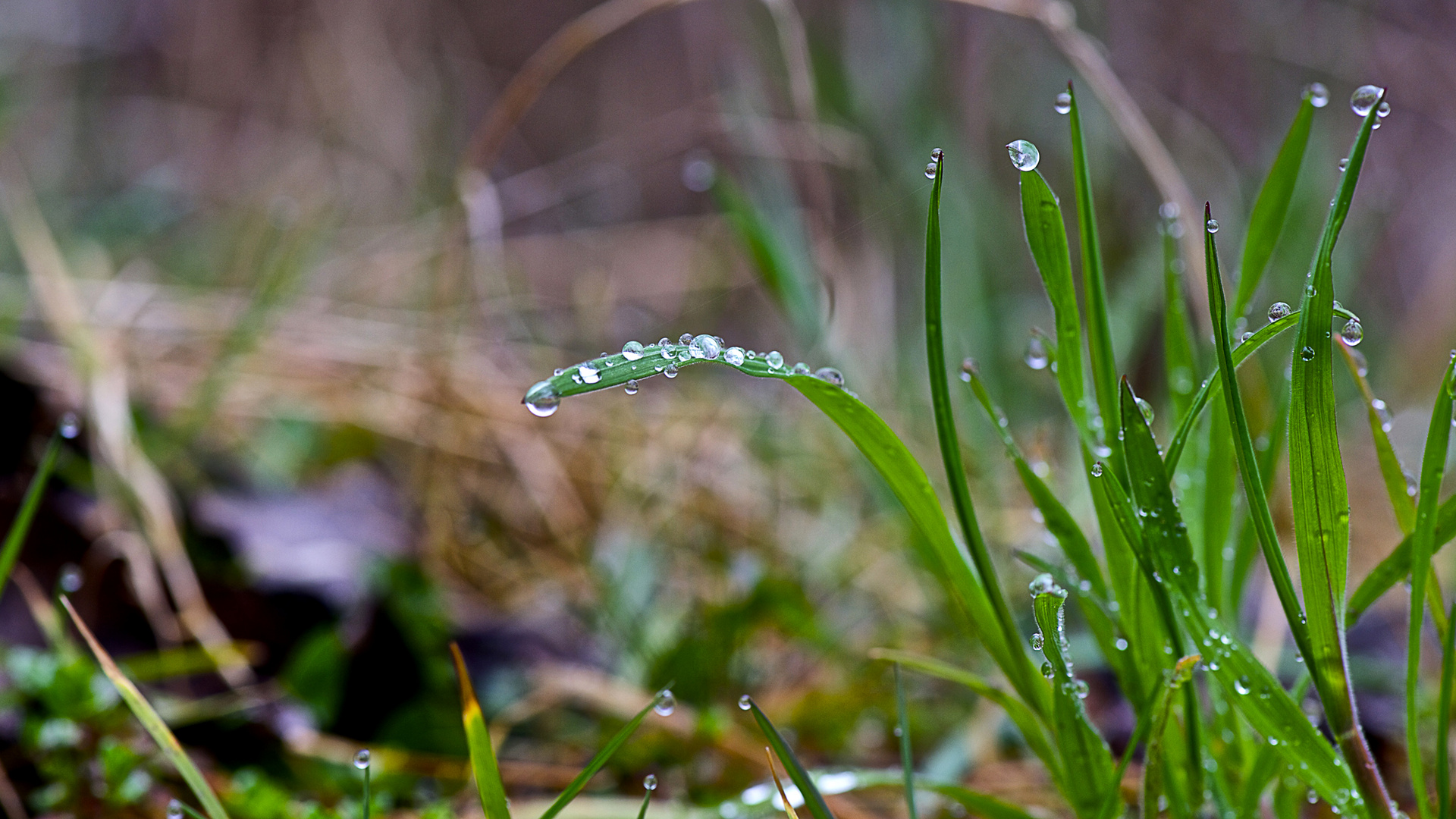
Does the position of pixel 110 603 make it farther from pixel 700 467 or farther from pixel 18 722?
pixel 700 467

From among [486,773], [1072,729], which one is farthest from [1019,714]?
[486,773]

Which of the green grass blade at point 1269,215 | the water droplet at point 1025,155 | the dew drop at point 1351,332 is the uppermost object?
the green grass blade at point 1269,215

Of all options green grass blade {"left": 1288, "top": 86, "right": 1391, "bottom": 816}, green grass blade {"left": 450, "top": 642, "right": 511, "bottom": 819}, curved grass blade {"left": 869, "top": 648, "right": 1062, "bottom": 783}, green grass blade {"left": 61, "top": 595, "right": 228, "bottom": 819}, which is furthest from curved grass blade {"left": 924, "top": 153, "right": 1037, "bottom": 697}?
green grass blade {"left": 61, "top": 595, "right": 228, "bottom": 819}

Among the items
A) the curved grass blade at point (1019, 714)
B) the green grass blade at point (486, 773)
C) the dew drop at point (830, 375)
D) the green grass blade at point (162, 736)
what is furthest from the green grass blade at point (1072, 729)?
the green grass blade at point (162, 736)

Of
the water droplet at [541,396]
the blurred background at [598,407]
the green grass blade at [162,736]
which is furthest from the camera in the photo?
the blurred background at [598,407]

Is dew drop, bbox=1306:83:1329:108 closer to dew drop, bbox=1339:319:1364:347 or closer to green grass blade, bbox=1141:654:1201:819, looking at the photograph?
dew drop, bbox=1339:319:1364:347

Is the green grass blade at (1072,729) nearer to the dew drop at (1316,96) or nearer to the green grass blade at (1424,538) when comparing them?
the green grass blade at (1424,538)
